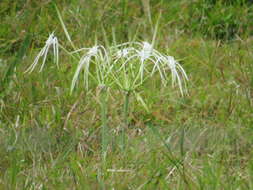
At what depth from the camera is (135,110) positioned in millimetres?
2910

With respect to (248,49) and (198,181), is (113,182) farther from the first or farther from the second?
(248,49)

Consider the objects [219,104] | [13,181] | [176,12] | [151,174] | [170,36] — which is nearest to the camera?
[13,181]

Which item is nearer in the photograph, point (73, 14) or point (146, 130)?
point (146, 130)

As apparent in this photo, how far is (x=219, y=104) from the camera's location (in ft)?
9.71

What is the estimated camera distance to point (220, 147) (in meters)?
2.38

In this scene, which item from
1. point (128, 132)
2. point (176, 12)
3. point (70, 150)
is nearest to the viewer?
point (70, 150)

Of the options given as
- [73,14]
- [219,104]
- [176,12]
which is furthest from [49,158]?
[176,12]

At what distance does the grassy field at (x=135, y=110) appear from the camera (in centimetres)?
204

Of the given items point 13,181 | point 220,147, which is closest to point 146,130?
point 220,147

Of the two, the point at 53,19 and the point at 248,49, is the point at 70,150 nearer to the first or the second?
the point at 248,49

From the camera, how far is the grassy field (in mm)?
2041

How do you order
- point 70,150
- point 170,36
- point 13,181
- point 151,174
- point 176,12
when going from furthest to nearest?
point 176,12 < point 170,36 < point 70,150 < point 151,174 < point 13,181

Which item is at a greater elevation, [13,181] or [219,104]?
[13,181]

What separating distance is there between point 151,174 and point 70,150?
35cm
